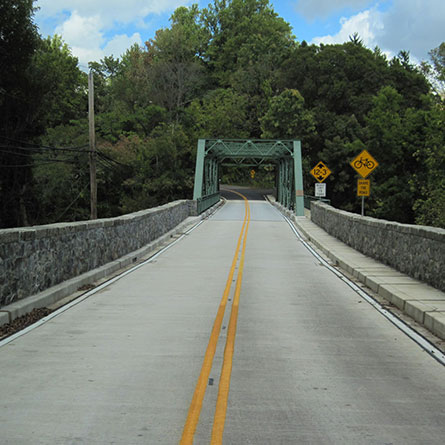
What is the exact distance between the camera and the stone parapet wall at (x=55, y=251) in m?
8.79

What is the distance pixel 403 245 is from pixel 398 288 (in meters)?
2.45

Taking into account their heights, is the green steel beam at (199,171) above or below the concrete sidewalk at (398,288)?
above

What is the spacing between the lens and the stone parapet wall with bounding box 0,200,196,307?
8789mm

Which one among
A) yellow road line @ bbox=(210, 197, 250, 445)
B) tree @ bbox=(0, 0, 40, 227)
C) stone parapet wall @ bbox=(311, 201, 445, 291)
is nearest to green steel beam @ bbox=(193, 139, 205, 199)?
tree @ bbox=(0, 0, 40, 227)

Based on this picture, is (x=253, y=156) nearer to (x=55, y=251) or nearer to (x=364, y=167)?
(x=364, y=167)

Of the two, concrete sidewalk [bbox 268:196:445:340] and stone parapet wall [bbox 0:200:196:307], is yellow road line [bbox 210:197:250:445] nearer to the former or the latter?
concrete sidewalk [bbox 268:196:445:340]

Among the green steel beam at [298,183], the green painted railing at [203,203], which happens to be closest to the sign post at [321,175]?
the green steel beam at [298,183]

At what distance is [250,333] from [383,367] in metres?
2.12

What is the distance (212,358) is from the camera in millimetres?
6605

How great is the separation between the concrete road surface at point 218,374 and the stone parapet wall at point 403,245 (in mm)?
1705

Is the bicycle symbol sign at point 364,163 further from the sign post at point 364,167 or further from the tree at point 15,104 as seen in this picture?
the tree at point 15,104

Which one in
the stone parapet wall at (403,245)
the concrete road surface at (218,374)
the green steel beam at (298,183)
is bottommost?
the concrete road surface at (218,374)

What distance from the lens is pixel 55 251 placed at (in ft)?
35.2

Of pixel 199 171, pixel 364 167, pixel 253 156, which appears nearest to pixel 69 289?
pixel 364 167
